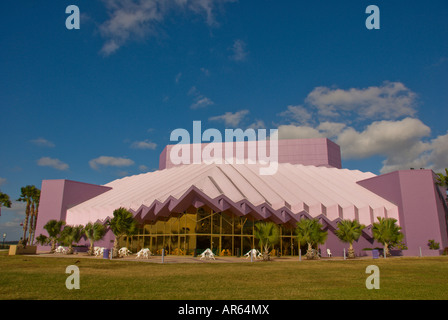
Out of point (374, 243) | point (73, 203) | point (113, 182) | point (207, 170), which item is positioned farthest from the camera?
point (113, 182)

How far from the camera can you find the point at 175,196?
32.3m

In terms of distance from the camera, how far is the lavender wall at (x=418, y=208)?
120 ft

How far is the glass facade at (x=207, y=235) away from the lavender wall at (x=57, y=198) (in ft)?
61.0

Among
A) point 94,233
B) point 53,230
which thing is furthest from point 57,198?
point 94,233

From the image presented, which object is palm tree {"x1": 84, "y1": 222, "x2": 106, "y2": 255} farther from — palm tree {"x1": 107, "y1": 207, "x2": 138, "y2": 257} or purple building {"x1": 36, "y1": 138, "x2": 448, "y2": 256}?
palm tree {"x1": 107, "y1": 207, "x2": 138, "y2": 257}

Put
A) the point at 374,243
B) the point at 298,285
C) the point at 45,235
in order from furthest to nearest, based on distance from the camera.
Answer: the point at 45,235, the point at 374,243, the point at 298,285

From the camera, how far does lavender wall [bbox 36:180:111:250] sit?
45.8m

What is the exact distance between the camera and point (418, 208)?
37.8 m

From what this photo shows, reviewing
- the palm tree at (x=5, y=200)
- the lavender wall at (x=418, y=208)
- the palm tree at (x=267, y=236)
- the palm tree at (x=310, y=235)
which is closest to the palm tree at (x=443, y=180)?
the lavender wall at (x=418, y=208)

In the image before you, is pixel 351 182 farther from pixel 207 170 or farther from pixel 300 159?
pixel 207 170

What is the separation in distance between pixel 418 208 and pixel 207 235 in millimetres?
24518

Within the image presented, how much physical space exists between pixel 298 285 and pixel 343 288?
62.4 inches
